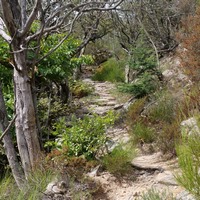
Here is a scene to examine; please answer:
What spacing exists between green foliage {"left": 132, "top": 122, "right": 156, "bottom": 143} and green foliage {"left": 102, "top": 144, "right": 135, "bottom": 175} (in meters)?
0.73

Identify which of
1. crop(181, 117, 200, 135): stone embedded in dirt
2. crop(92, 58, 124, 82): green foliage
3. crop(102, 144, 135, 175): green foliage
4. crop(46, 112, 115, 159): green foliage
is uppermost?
crop(92, 58, 124, 82): green foliage

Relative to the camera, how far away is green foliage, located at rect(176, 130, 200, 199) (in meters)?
2.08

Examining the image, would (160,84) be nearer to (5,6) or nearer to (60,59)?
(60,59)

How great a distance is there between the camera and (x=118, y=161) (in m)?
3.70

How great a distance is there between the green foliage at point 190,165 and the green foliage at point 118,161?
1557 millimetres

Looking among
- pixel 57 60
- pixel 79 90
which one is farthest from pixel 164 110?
pixel 79 90

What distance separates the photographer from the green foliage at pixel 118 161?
3.69 m

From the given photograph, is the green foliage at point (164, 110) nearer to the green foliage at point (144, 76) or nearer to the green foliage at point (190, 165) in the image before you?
the green foliage at point (144, 76)

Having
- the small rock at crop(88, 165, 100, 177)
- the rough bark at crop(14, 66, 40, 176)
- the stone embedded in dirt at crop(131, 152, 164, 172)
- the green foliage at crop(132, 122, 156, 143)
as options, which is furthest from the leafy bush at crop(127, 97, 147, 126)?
the rough bark at crop(14, 66, 40, 176)

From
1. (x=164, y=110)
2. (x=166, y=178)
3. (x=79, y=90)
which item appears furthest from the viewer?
(x=79, y=90)

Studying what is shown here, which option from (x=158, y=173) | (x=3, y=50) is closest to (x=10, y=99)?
(x=3, y=50)

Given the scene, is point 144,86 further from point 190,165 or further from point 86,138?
point 190,165

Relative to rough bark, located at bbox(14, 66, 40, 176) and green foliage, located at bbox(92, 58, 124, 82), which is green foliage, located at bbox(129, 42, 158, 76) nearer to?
rough bark, located at bbox(14, 66, 40, 176)

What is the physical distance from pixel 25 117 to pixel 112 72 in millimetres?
8403
